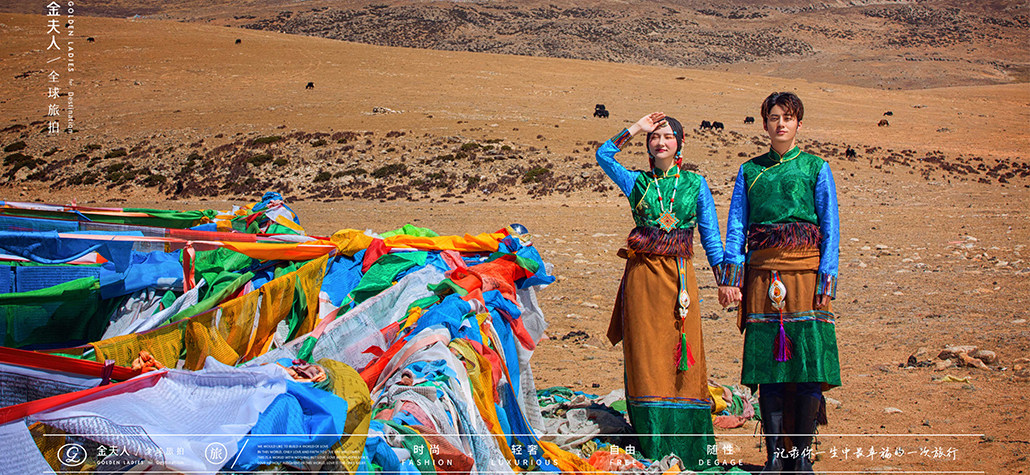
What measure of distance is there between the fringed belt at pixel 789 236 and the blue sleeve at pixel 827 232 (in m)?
0.04

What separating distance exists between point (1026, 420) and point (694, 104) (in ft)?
Answer: 95.0

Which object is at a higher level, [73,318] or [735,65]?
[735,65]

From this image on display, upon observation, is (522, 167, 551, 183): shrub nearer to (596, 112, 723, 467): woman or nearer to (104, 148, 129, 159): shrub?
(104, 148, 129, 159): shrub

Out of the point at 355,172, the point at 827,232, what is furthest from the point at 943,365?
the point at 355,172

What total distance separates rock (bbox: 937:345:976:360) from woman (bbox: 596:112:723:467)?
238cm

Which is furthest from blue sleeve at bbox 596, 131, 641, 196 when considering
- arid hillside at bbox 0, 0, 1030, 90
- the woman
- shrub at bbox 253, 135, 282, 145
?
arid hillside at bbox 0, 0, 1030, 90

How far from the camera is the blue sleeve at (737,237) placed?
3281mm

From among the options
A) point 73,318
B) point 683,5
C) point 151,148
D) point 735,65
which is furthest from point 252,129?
point 683,5

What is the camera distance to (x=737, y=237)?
3.32 meters

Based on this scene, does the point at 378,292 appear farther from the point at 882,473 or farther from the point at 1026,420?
the point at 1026,420

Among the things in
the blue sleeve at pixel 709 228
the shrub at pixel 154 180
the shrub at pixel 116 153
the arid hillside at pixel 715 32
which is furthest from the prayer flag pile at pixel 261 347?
the arid hillside at pixel 715 32

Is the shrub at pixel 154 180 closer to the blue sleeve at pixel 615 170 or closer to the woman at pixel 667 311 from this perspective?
the blue sleeve at pixel 615 170

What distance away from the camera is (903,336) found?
5.76m

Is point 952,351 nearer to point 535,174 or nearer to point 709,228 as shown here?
point 709,228
